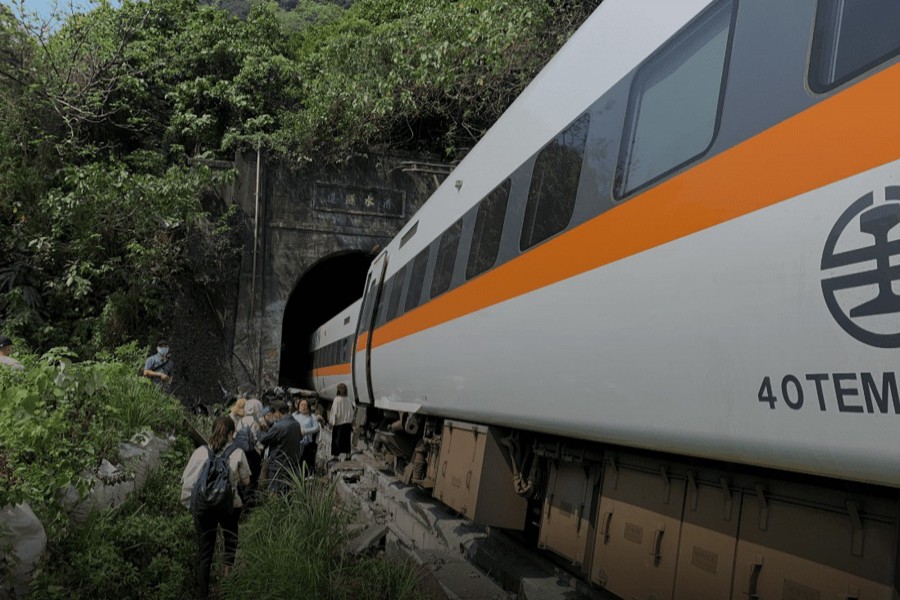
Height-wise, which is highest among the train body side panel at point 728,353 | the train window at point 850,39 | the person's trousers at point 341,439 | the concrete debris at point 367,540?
the train window at point 850,39

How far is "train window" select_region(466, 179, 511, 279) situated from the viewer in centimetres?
543

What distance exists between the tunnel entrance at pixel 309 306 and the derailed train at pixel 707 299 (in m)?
20.8

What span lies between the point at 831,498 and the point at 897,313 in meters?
1.01

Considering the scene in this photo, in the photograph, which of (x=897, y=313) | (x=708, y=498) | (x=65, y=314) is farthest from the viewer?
(x=65, y=314)

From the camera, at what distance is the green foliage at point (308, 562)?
567cm

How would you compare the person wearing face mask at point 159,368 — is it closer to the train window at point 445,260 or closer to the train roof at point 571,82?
the train window at point 445,260

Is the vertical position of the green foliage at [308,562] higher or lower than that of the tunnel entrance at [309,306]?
lower

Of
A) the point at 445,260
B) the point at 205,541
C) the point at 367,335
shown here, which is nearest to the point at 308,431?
the point at 367,335

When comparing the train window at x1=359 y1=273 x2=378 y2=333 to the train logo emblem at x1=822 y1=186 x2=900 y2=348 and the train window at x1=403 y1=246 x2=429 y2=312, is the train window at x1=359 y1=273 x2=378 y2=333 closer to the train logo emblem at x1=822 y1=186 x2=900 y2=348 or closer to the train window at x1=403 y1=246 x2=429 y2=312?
the train window at x1=403 y1=246 x2=429 y2=312

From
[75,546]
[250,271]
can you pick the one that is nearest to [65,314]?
[250,271]

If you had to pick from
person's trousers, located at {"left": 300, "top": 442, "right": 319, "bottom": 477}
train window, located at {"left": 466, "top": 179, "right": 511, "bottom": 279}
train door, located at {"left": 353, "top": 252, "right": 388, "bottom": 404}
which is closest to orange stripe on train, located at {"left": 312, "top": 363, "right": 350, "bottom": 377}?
train door, located at {"left": 353, "top": 252, "right": 388, "bottom": 404}

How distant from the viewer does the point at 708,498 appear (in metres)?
3.44

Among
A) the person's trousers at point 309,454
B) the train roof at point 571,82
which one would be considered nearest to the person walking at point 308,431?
the person's trousers at point 309,454

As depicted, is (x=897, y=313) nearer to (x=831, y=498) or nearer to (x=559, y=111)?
(x=831, y=498)
